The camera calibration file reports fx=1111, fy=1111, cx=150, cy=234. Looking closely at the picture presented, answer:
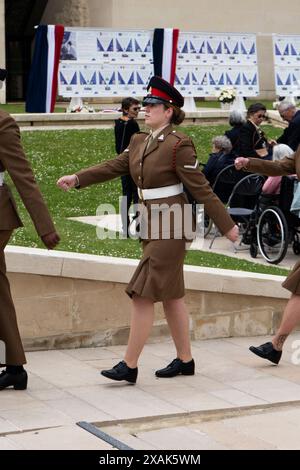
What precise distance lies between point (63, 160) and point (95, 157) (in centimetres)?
58

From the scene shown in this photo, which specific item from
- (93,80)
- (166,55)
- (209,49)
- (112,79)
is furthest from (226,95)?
(93,80)

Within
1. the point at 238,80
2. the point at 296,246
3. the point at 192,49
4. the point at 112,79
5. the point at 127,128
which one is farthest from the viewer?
the point at 238,80

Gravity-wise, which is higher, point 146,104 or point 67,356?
point 146,104

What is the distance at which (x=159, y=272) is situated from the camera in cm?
704

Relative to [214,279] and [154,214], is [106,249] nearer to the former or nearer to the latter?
[214,279]

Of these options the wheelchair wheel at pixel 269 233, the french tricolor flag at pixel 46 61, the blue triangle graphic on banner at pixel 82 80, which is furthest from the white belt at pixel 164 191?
the blue triangle graphic on banner at pixel 82 80

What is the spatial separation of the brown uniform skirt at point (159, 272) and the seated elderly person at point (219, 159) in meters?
5.35

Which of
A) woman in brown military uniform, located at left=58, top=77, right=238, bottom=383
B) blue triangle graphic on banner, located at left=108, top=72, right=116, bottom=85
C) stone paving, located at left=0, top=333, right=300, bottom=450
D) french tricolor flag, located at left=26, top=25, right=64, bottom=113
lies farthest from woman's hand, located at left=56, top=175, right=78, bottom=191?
blue triangle graphic on banner, located at left=108, top=72, right=116, bottom=85

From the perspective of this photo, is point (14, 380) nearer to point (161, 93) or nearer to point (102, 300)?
point (102, 300)

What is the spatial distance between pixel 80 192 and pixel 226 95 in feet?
23.6

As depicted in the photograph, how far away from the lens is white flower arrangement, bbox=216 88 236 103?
2088 cm

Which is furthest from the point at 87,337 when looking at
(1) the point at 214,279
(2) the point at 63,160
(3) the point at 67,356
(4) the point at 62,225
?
(2) the point at 63,160

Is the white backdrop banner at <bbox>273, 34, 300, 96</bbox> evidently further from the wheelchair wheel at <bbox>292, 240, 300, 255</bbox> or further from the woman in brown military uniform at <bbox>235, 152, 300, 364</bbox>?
the woman in brown military uniform at <bbox>235, 152, 300, 364</bbox>

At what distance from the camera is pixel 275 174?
7625mm
